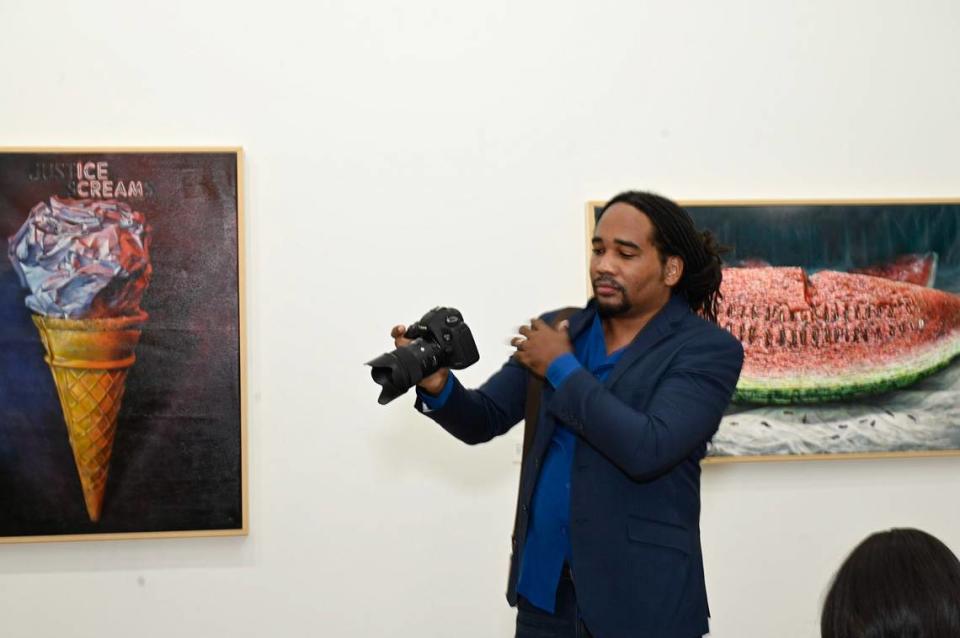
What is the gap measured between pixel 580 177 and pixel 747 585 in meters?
1.29

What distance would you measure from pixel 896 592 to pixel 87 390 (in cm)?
230

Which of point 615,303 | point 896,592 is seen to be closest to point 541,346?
point 615,303

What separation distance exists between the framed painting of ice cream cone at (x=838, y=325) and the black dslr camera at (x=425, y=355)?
3.34 ft

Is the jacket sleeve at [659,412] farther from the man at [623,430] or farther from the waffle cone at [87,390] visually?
the waffle cone at [87,390]

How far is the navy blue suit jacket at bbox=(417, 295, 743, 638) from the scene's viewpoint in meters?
1.91

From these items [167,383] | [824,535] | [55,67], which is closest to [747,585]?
[824,535]

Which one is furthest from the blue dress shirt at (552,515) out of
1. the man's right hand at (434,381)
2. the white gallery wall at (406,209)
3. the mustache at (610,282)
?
the white gallery wall at (406,209)

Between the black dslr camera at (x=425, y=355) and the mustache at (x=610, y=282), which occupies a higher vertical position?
the mustache at (x=610, y=282)

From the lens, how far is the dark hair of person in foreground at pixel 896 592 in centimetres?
111

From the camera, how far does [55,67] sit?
292 centimetres

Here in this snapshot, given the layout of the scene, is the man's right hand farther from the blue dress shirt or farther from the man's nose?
the man's nose

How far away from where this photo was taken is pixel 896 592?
1130mm

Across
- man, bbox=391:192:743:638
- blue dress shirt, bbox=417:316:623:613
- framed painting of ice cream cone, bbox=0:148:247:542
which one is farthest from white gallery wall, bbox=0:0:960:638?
blue dress shirt, bbox=417:316:623:613

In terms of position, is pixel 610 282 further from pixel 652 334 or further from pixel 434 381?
pixel 434 381
